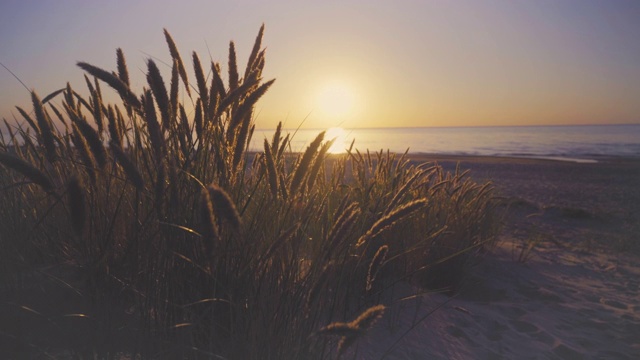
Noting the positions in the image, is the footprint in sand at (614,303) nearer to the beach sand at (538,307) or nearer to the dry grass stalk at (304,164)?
the beach sand at (538,307)

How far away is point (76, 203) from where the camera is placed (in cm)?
117

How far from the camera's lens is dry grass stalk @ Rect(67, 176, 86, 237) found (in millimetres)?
1158

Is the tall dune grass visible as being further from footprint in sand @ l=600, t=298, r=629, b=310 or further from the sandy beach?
footprint in sand @ l=600, t=298, r=629, b=310

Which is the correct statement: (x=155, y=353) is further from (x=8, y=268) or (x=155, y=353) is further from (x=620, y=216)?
(x=620, y=216)

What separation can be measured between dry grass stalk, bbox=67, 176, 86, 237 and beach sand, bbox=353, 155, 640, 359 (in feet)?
3.88

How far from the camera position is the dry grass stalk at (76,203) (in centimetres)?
116

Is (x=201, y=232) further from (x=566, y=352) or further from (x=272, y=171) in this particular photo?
(x=566, y=352)

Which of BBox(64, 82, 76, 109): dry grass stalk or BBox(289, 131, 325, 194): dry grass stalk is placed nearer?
BBox(289, 131, 325, 194): dry grass stalk

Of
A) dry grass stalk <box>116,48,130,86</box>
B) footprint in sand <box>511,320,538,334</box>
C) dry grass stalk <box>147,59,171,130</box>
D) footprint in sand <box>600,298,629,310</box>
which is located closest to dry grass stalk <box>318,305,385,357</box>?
dry grass stalk <box>147,59,171,130</box>

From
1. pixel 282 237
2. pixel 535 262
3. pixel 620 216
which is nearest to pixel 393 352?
pixel 282 237

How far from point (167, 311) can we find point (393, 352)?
47.9 inches

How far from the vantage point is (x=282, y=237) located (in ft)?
4.28

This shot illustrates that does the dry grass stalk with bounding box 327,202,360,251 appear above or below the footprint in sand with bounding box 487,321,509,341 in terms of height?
above

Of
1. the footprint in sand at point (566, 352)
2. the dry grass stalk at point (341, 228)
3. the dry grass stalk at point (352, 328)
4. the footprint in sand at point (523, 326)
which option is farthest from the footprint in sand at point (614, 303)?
the dry grass stalk at point (352, 328)
